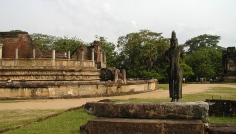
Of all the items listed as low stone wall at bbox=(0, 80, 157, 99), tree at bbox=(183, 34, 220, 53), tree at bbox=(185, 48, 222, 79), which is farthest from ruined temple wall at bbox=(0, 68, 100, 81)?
tree at bbox=(183, 34, 220, 53)

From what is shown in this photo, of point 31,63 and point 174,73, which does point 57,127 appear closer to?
point 174,73

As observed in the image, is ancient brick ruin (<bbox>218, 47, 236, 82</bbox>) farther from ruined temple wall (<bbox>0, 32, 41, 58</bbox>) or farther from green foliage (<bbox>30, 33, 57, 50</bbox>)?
green foliage (<bbox>30, 33, 57, 50</bbox>)

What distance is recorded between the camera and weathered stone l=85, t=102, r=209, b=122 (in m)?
3.73

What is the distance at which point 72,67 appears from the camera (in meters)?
23.8

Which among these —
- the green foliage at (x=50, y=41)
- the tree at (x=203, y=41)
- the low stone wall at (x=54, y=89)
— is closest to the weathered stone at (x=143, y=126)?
the low stone wall at (x=54, y=89)

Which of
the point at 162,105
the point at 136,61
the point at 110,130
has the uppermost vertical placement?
the point at 136,61

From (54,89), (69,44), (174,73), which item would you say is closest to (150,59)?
(69,44)

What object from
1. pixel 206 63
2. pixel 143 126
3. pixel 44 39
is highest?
pixel 44 39

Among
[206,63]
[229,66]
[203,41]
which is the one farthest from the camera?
[203,41]

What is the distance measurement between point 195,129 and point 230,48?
44.6 metres

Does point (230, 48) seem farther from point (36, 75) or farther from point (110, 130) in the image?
point (110, 130)

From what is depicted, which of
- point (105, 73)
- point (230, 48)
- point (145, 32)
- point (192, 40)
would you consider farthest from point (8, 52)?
point (192, 40)

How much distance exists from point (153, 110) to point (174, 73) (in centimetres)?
627

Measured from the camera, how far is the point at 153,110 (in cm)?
388
